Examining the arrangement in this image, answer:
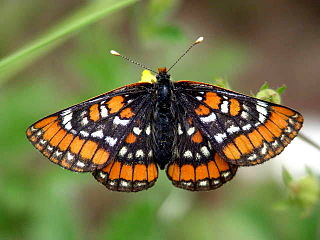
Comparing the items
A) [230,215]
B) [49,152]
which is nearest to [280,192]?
[230,215]

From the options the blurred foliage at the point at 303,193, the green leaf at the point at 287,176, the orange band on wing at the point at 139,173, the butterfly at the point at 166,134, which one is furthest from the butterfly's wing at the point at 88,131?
the blurred foliage at the point at 303,193

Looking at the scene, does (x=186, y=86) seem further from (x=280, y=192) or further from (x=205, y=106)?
(x=280, y=192)

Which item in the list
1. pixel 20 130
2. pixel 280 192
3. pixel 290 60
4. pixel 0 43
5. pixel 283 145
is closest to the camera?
pixel 283 145

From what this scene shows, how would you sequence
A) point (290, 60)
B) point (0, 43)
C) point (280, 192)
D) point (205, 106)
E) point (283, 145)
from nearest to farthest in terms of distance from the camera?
point (283, 145) < point (205, 106) < point (280, 192) < point (0, 43) < point (290, 60)

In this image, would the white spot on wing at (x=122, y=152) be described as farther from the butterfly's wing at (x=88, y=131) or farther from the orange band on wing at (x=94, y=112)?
the orange band on wing at (x=94, y=112)

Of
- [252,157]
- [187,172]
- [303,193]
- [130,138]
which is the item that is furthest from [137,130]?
[303,193]

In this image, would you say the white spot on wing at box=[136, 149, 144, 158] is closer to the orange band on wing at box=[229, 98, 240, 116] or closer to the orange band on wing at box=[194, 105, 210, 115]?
the orange band on wing at box=[194, 105, 210, 115]

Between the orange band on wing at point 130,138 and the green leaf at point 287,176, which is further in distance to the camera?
the green leaf at point 287,176

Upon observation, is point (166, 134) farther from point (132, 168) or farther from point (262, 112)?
point (262, 112)
